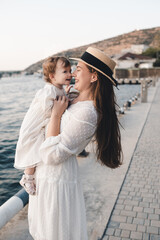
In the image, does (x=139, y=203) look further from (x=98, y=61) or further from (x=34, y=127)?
(x=98, y=61)

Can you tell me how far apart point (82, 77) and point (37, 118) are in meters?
0.45

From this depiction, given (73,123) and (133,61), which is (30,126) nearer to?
(73,123)

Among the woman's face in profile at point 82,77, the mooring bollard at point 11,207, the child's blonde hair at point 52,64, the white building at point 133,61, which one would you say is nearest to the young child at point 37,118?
the child's blonde hair at point 52,64

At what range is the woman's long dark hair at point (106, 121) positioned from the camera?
187 cm

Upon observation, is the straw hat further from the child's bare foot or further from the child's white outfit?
the child's bare foot

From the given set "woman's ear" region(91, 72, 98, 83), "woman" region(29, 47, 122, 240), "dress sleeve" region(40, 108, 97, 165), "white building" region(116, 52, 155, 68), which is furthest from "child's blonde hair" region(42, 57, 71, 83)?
"white building" region(116, 52, 155, 68)

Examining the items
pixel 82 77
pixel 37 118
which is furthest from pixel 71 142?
pixel 82 77

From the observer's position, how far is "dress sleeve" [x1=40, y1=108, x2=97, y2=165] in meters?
1.72

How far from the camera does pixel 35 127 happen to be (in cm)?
187

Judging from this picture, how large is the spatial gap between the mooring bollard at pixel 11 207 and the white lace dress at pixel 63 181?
3.50 feet

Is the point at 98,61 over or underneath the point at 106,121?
over

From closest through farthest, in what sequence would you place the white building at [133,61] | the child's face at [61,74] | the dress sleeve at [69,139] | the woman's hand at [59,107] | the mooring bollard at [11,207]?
the dress sleeve at [69,139] → the woman's hand at [59,107] → the child's face at [61,74] → the mooring bollard at [11,207] → the white building at [133,61]

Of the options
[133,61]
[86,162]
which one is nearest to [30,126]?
[86,162]

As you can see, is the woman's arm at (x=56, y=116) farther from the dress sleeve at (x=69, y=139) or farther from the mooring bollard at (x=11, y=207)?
the mooring bollard at (x=11, y=207)
